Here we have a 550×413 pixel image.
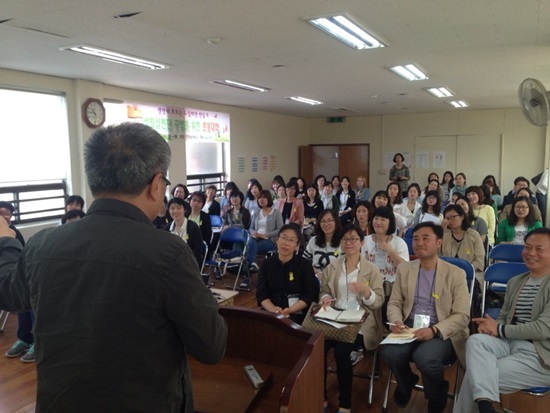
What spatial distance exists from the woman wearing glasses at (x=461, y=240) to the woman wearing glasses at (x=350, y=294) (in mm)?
1449

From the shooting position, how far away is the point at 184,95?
7.54 metres

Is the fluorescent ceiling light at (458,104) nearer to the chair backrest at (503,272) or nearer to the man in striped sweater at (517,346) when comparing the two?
the chair backrest at (503,272)

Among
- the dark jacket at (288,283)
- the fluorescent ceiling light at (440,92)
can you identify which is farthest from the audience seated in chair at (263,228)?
the fluorescent ceiling light at (440,92)

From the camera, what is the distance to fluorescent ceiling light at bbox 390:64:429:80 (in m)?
5.32

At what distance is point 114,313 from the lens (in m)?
0.98

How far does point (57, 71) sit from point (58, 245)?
5.09 meters

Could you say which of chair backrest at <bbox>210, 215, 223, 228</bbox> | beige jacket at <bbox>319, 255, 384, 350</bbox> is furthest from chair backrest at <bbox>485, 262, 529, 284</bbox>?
chair backrest at <bbox>210, 215, 223, 228</bbox>

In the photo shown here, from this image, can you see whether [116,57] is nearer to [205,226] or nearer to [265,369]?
[205,226]

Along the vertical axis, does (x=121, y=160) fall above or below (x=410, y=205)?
above

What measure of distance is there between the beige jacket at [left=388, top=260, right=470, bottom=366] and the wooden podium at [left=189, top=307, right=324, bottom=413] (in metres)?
1.26

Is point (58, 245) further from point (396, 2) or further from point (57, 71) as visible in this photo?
point (57, 71)

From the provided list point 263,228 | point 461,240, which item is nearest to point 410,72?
point 461,240

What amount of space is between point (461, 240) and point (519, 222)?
1155 mm

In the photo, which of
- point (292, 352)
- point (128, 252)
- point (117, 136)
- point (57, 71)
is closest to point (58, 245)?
point (128, 252)
